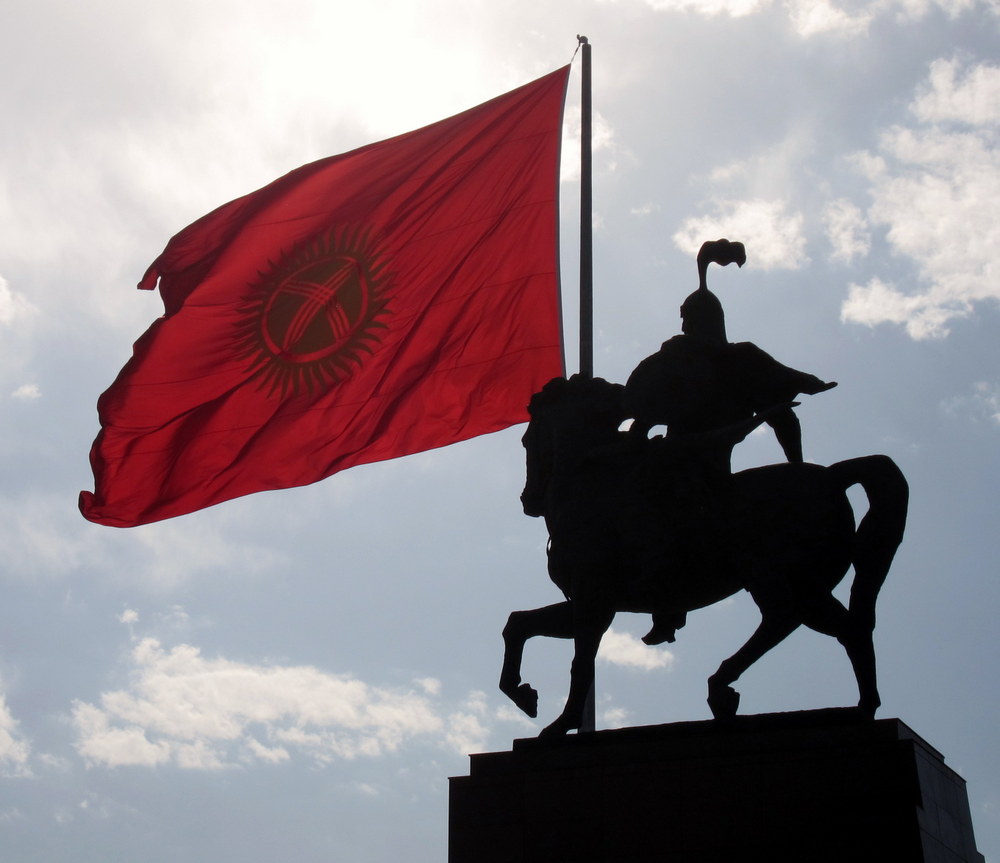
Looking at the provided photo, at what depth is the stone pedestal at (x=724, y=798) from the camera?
847cm

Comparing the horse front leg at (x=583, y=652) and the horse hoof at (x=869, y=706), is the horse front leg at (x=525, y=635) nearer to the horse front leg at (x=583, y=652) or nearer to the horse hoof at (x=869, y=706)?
the horse front leg at (x=583, y=652)

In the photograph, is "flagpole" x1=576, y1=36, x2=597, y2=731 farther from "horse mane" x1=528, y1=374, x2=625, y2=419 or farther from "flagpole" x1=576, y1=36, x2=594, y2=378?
"horse mane" x1=528, y1=374, x2=625, y2=419

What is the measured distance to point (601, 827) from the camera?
9086 mm

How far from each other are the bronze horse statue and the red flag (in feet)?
11.8

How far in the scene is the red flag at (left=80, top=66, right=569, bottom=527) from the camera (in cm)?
1452

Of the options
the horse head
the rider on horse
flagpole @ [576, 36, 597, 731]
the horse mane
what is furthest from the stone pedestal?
flagpole @ [576, 36, 597, 731]

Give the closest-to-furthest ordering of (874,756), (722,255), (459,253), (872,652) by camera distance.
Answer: (874,756) → (872,652) → (722,255) → (459,253)

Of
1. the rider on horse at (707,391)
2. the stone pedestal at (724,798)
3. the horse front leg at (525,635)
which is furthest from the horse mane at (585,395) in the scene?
the stone pedestal at (724,798)

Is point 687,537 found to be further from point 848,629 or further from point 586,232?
point 586,232

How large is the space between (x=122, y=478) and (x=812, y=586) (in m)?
8.66

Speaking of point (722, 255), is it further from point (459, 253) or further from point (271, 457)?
point (271, 457)

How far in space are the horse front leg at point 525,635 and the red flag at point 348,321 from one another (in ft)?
12.4

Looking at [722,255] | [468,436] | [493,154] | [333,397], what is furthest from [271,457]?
[722,255]

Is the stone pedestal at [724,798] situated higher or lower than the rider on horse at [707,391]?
lower
